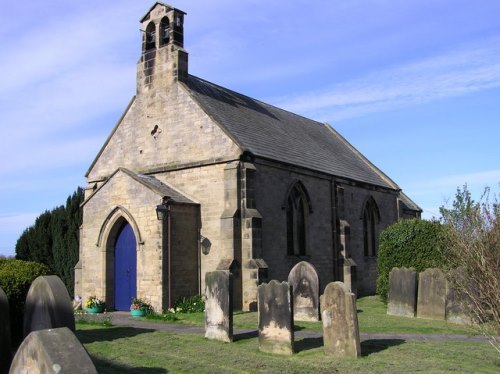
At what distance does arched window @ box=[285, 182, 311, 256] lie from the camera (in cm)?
2217

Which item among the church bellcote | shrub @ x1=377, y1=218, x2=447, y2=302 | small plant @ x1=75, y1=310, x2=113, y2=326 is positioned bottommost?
small plant @ x1=75, y1=310, x2=113, y2=326

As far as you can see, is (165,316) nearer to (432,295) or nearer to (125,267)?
(125,267)

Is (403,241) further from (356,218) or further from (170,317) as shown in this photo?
(170,317)

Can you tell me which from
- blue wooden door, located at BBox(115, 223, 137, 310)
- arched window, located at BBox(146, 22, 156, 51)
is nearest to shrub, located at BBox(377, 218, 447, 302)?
blue wooden door, located at BBox(115, 223, 137, 310)

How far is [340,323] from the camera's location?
1104cm

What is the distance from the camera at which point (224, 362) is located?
10.2 m

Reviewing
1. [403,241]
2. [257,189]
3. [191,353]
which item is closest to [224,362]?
[191,353]

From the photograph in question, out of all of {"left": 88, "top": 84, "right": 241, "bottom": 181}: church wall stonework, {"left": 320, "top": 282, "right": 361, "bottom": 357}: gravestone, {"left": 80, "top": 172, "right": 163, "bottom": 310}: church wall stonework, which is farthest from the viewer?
{"left": 88, "top": 84, "right": 241, "bottom": 181}: church wall stonework

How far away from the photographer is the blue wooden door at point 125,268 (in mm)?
19987

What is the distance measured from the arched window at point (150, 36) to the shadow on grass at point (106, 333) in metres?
13.0

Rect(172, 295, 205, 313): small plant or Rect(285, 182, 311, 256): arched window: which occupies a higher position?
Rect(285, 182, 311, 256): arched window

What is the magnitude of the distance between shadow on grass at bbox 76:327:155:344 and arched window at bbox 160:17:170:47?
42.2 feet

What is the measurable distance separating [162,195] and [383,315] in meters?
8.63

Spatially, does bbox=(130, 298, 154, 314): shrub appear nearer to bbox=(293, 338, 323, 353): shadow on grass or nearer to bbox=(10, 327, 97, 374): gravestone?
bbox=(293, 338, 323, 353): shadow on grass
